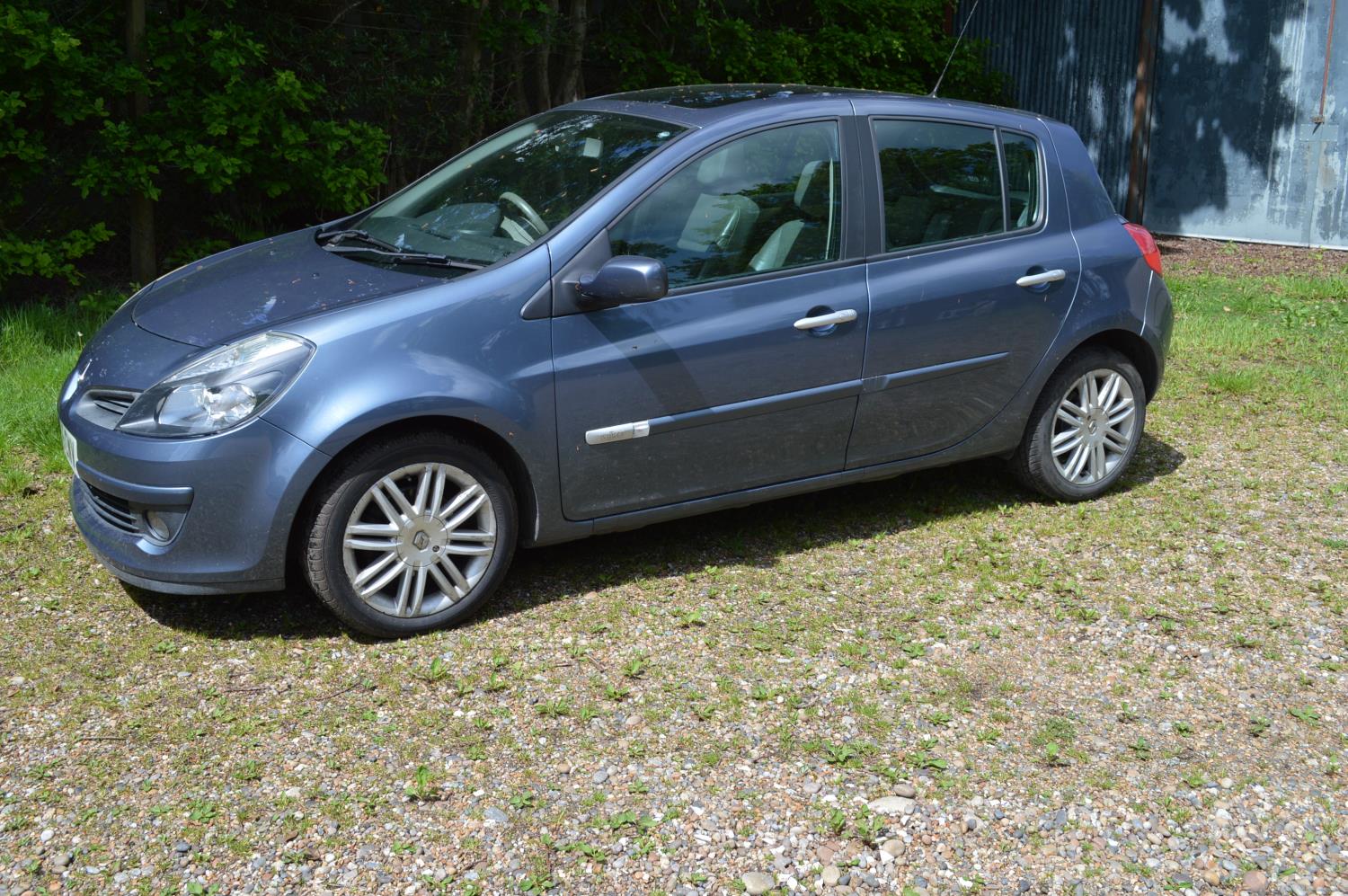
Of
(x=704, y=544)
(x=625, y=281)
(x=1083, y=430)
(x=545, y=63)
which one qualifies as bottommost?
(x=704, y=544)

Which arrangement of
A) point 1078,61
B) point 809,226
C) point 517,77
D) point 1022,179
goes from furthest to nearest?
point 1078,61 → point 517,77 → point 1022,179 → point 809,226

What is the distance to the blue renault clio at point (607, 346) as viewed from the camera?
13.8 feet

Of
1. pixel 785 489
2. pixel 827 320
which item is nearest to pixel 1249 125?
pixel 827 320

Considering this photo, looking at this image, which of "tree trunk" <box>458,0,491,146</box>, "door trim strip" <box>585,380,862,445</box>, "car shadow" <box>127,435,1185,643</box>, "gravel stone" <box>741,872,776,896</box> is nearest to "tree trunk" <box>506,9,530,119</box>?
"tree trunk" <box>458,0,491,146</box>

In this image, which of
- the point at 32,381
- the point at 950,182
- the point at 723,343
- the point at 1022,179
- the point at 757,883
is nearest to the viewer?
the point at 757,883

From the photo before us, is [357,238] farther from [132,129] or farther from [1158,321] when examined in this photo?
[132,129]

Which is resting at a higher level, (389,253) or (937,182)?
(937,182)

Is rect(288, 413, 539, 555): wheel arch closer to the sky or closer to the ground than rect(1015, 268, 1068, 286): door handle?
closer to the ground

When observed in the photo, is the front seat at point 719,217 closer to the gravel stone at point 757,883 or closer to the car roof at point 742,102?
the car roof at point 742,102

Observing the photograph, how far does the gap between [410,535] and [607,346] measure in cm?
92

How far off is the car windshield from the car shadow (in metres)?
1.25

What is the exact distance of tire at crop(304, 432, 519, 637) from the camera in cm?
425

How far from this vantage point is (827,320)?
16.2 ft

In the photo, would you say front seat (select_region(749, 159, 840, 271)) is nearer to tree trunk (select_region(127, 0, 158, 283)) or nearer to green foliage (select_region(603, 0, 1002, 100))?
tree trunk (select_region(127, 0, 158, 283))
